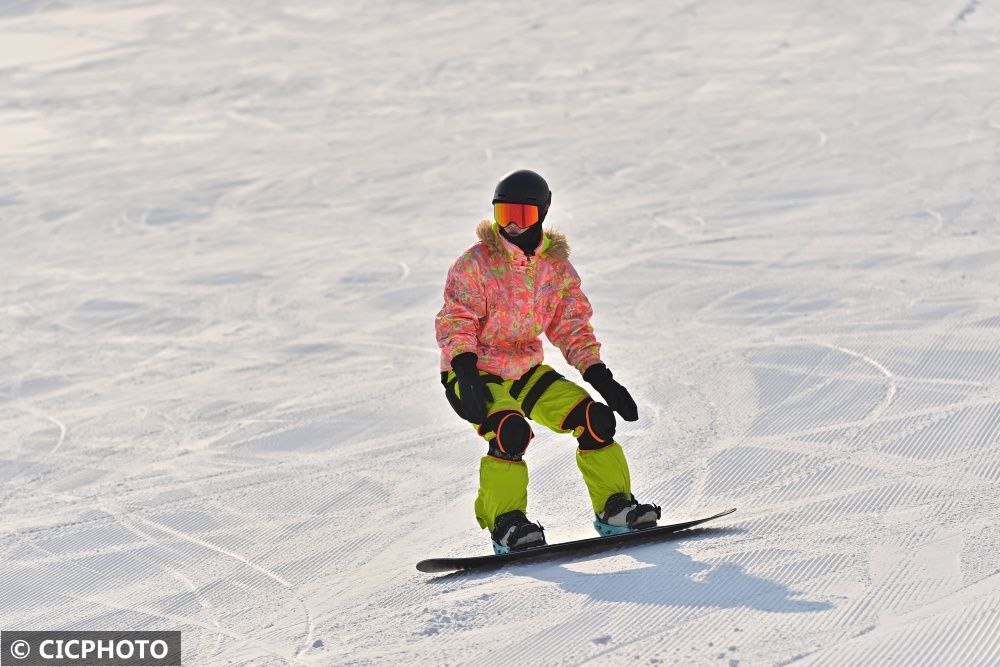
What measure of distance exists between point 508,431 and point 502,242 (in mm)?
650

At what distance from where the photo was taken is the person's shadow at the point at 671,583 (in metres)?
3.55

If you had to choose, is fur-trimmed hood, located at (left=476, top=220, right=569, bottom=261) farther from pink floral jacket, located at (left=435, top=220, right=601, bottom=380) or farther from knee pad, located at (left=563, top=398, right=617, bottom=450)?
knee pad, located at (left=563, top=398, right=617, bottom=450)

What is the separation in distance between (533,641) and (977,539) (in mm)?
1478

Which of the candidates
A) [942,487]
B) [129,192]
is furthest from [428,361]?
[129,192]

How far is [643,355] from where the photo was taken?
736 centimetres

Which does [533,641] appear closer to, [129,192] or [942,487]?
[942,487]

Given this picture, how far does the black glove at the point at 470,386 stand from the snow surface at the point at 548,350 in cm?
54

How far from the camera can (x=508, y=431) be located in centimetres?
419

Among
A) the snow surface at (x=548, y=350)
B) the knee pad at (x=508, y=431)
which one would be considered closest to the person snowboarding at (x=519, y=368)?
the knee pad at (x=508, y=431)

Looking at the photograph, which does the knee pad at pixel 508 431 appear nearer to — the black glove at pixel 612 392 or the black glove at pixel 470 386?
the black glove at pixel 470 386

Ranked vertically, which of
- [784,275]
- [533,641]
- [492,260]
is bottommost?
[784,275]

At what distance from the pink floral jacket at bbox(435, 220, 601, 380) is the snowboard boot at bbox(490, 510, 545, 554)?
0.50m

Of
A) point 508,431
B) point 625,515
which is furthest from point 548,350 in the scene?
point 508,431

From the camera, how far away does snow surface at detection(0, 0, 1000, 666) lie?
3.78m
